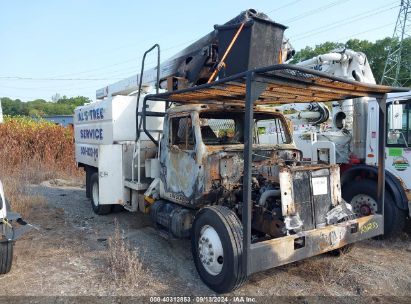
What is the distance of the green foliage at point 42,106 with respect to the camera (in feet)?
233

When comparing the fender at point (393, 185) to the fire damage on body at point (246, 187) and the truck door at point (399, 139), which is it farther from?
the fire damage on body at point (246, 187)

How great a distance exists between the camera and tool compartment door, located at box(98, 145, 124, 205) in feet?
22.0

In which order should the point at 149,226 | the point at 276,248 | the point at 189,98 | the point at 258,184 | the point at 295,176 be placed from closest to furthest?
the point at 276,248
the point at 295,176
the point at 258,184
the point at 189,98
the point at 149,226

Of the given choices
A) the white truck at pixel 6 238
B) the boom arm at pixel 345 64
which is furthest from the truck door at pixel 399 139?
the white truck at pixel 6 238

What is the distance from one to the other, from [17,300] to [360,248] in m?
4.91

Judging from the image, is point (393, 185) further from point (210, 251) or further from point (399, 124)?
point (210, 251)

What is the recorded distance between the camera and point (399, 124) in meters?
6.12

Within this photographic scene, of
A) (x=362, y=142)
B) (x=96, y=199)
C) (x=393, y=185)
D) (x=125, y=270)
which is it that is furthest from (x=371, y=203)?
(x=96, y=199)

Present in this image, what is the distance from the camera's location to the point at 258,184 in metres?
4.70

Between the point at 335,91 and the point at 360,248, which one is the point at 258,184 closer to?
the point at 335,91

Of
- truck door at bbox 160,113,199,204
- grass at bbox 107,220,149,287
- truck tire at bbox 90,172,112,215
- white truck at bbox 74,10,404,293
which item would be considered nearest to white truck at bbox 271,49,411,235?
white truck at bbox 74,10,404,293

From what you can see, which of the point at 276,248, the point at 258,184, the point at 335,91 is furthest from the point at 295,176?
the point at 335,91

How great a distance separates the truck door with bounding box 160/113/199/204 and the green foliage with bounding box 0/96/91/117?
218 ft

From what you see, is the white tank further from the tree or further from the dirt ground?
the tree
